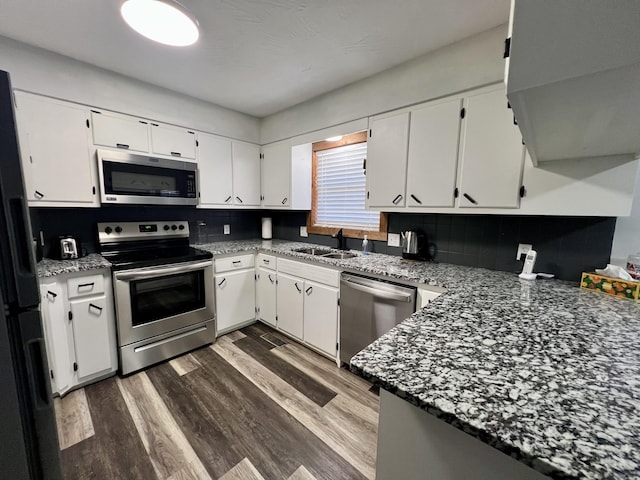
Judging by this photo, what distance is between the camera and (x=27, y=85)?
5.89 ft

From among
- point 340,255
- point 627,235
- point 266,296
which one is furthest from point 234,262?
point 627,235

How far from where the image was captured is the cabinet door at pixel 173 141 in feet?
7.89

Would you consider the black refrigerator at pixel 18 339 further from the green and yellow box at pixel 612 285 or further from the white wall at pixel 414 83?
the green and yellow box at pixel 612 285

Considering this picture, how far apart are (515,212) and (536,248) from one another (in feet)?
1.22

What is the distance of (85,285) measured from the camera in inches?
74.5

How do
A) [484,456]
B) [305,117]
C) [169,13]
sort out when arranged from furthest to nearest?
[305,117] < [169,13] < [484,456]

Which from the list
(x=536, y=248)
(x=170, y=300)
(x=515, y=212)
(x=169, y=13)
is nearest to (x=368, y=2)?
(x=169, y=13)

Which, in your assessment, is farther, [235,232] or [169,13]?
[235,232]

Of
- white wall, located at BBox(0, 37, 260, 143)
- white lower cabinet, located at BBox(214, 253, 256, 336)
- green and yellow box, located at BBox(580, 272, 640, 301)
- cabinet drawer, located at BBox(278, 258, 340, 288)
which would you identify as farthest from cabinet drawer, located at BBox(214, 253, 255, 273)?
green and yellow box, located at BBox(580, 272, 640, 301)

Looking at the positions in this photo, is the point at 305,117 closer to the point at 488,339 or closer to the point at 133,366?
the point at 488,339

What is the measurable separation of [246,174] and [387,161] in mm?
1732

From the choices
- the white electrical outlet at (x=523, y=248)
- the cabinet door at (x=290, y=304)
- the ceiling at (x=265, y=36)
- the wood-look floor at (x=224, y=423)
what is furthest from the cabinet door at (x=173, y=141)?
the white electrical outlet at (x=523, y=248)

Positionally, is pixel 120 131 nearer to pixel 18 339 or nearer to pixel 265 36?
pixel 265 36

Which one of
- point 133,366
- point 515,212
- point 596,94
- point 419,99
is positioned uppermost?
point 419,99
